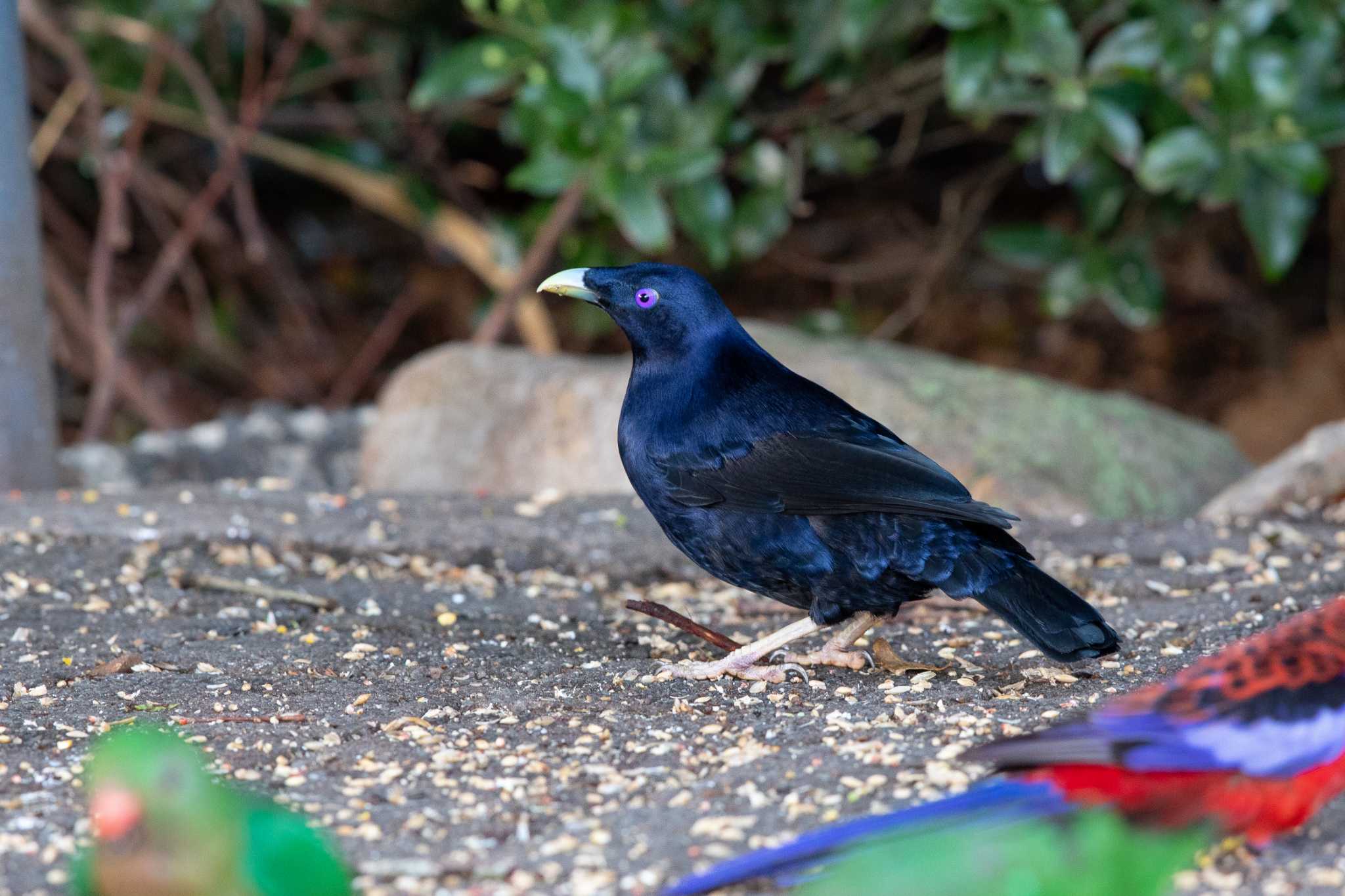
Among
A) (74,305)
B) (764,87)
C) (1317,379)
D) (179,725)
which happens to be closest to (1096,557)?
(179,725)

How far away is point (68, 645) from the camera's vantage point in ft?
10.6

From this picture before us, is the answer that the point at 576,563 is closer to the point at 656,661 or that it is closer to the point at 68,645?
the point at 656,661

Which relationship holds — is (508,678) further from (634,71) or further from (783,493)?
(634,71)

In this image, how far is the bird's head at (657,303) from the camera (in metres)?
3.31

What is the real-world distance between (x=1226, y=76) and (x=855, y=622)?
2.27 metres

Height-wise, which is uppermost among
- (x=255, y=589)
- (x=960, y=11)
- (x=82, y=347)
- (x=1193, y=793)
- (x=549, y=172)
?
(x=960, y=11)

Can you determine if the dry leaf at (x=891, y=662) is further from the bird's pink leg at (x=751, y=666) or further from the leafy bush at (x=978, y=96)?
the leafy bush at (x=978, y=96)

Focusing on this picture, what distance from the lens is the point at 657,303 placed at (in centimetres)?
331

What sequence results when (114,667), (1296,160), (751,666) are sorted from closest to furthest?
1. (114,667)
2. (751,666)
3. (1296,160)

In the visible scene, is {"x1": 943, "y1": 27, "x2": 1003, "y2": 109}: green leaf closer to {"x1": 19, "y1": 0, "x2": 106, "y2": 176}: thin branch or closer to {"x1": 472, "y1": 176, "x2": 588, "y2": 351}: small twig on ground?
{"x1": 472, "y1": 176, "x2": 588, "y2": 351}: small twig on ground

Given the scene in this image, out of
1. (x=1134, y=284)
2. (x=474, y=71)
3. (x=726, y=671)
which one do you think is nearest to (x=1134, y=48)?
(x=1134, y=284)

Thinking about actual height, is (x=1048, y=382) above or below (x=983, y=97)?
below

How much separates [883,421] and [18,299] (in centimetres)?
253

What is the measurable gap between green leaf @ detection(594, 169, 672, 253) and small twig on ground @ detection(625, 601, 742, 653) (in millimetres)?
1983
